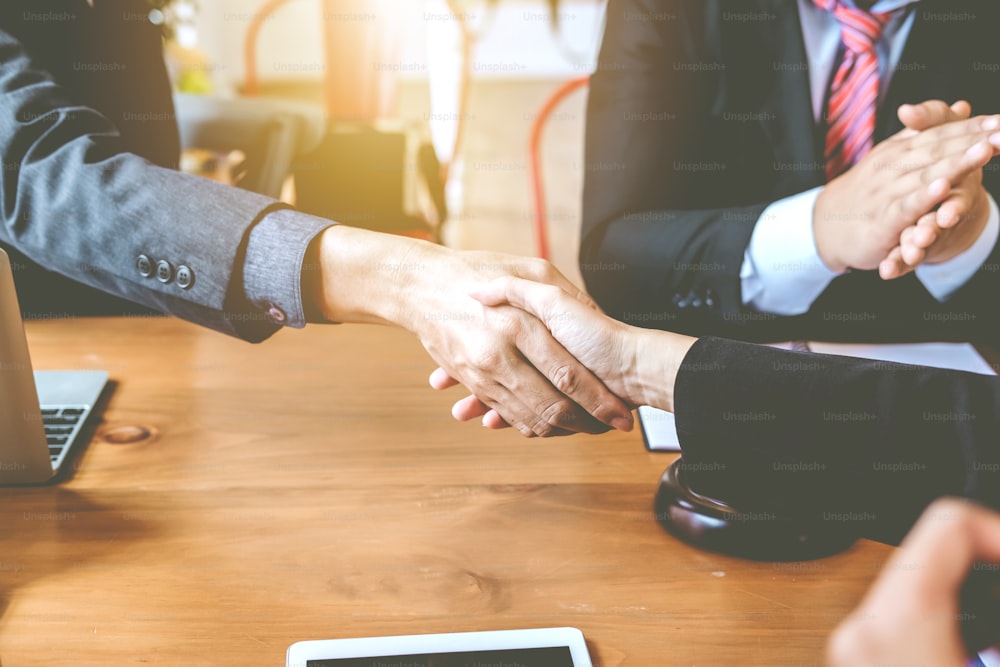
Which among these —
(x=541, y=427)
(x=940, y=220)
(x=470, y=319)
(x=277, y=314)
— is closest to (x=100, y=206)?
(x=277, y=314)

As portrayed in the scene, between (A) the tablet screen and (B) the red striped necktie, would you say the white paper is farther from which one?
(B) the red striped necktie

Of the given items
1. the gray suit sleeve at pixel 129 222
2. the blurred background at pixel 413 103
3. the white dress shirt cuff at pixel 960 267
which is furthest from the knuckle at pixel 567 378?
the blurred background at pixel 413 103

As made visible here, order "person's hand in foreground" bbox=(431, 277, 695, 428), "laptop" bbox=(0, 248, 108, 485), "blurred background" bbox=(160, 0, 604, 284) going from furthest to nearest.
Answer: "blurred background" bbox=(160, 0, 604, 284)
"person's hand in foreground" bbox=(431, 277, 695, 428)
"laptop" bbox=(0, 248, 108, 485)

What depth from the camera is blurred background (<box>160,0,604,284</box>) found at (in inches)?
98.2

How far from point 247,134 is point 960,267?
5.89 ft

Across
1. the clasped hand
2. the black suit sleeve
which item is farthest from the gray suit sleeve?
the clasped hand

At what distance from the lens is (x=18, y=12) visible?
1.10 metres

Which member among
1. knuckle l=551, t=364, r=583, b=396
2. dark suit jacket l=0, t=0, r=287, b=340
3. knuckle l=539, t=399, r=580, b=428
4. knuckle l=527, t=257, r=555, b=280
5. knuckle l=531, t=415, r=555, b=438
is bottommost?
knuckle l=531, t=415, r=555, b=438

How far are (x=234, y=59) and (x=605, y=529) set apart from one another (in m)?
6.36

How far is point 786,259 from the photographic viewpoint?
1.25 meters

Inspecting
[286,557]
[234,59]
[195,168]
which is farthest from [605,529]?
[234,59]

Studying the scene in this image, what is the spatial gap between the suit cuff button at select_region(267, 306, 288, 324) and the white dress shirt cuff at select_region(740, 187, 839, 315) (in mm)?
731

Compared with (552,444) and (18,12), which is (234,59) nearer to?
(18,12)

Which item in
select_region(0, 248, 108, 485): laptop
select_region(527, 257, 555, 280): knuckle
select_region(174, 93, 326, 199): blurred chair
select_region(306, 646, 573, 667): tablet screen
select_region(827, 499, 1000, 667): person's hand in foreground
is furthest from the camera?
select_region(174, 93, 326, 199): blurred chair
